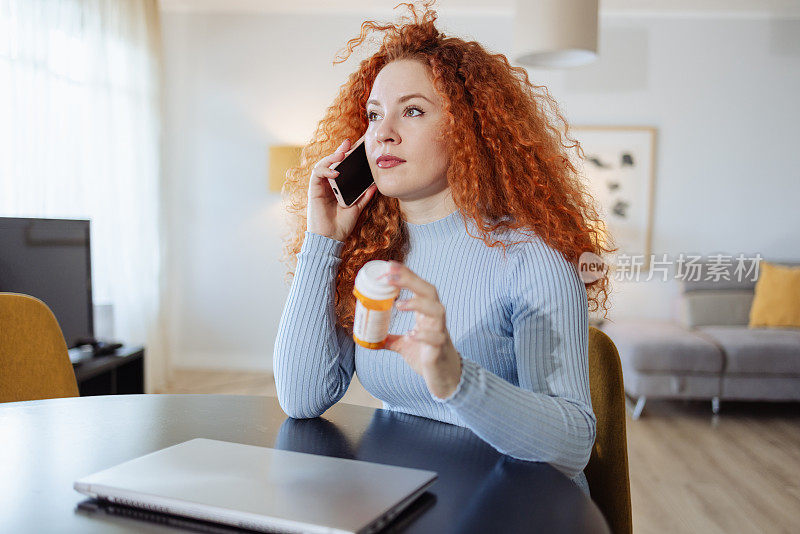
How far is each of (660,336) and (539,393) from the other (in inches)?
133

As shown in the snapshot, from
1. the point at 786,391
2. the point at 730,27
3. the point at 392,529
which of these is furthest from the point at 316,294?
the point at 730,27

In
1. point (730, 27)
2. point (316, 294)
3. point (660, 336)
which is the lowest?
point (660, 336)

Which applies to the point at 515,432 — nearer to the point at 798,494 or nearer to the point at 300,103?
the point at 798,494

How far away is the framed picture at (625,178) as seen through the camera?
4.98 m

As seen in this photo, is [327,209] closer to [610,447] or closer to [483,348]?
[483,348]

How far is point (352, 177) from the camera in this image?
4.43 feet

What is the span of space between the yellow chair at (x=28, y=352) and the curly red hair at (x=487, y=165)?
2.24 feet

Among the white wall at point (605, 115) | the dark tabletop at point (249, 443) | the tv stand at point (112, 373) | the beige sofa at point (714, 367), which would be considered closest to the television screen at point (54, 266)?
the tv stand at point (112, 373)

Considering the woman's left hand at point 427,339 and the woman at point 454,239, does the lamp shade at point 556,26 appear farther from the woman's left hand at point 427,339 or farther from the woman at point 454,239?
the woman's left hand at point 427,339

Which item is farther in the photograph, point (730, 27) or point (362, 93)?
point (730, 27)

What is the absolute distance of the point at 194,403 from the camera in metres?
1.16

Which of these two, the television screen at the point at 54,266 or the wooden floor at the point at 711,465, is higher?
the television screen at the point at 54,266

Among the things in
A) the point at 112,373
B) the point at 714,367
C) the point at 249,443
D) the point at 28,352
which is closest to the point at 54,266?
the point at 112,373

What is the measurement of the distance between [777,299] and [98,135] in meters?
4.33
